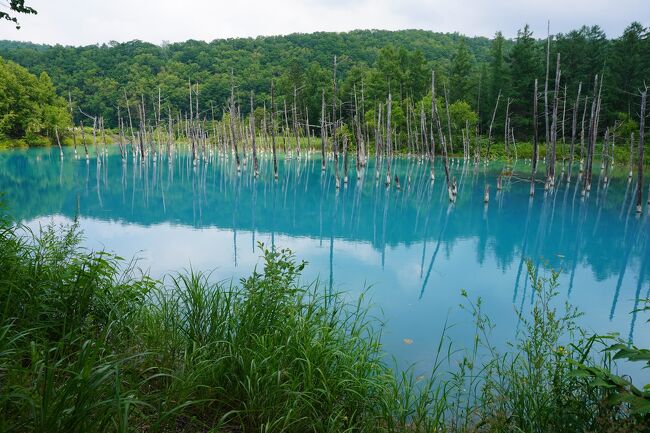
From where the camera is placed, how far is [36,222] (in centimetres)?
1505

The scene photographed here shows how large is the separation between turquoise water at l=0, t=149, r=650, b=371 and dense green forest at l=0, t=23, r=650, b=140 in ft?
23.8

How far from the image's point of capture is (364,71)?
58688mm

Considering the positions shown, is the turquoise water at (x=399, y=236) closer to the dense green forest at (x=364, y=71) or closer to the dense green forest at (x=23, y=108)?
the dense green forest at (x=364, y=71)

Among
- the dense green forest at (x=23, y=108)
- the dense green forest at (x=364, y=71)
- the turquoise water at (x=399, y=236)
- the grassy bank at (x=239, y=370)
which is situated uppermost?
the dense green forest at (x=364, y=71)

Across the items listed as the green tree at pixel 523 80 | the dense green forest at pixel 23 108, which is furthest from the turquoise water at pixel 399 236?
the dense green forest at pixel 23 108

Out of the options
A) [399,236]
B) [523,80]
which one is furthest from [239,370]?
[523,80]

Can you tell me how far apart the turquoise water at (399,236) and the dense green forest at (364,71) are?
23.8 feet

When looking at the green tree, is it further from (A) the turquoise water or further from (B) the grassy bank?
(B) the grassy bank

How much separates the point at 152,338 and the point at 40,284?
1147 mm

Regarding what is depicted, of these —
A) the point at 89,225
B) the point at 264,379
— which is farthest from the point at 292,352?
the point at 89,225

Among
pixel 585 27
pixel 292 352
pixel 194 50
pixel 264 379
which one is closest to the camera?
pixel 264 379

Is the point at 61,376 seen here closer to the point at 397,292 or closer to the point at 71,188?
the point at 397,292

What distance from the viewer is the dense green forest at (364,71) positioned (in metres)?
46.9

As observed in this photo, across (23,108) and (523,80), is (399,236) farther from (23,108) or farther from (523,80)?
(23,108)
